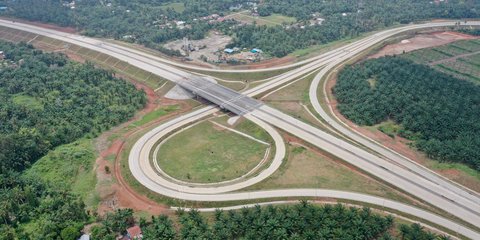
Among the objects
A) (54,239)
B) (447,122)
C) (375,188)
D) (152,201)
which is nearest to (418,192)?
(375,188)

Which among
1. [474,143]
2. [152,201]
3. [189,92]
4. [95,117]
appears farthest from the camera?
[189,92]

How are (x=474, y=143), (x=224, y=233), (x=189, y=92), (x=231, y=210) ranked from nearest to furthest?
(x=224, y=233)
(x=231, y=210)
(x=474, y=143)
(x=189, y=92)

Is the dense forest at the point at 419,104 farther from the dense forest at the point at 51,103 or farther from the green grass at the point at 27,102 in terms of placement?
the green grass at the point at 27,102

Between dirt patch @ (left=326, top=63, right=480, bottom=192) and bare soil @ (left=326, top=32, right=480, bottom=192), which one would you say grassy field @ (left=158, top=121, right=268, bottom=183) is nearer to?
dirt patch @ (left=326, top=63, right=480, bottom=192)

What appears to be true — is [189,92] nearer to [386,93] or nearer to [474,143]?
[386,93]

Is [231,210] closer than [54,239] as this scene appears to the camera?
No

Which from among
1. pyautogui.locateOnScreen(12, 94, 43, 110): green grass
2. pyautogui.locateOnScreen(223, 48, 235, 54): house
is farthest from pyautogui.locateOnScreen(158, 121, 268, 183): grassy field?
pyautogui.locateOnScreen(223, 48, 235, 54): house

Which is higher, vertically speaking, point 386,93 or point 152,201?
point 386,93
